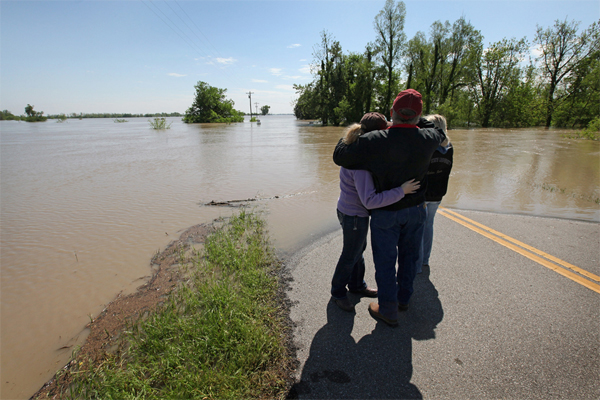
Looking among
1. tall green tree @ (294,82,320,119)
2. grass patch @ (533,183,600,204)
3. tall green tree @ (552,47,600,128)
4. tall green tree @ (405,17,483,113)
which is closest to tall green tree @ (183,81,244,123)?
tall green tree @ (294,82,320,119)

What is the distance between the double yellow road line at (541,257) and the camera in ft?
11.9

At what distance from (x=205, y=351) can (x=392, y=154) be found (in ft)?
7.53

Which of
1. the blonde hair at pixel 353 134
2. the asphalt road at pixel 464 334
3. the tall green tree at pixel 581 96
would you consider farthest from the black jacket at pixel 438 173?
the tall green tree at pixel 581 96

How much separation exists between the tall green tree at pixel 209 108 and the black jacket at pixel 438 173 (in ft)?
263

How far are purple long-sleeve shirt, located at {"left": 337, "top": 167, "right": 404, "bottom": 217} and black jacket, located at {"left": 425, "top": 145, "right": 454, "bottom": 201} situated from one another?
1.35 m

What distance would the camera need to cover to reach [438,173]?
3.72 m

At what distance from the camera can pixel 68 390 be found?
253cm

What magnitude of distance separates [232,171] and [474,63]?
45.8 meters

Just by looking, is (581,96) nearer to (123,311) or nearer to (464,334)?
(464,334)

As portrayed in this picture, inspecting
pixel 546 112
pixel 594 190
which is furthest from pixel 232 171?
pixel 546 112

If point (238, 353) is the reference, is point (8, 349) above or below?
below

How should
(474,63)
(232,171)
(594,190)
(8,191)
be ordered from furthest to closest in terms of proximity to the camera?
(474,63), (232,171), (8,191), (594,190)

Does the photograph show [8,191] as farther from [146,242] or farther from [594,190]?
[594,190]

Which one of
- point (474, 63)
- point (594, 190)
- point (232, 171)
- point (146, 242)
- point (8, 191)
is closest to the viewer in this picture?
point (146, 242)
